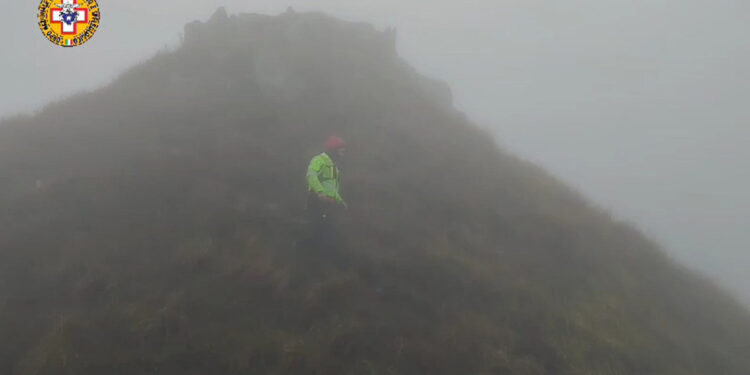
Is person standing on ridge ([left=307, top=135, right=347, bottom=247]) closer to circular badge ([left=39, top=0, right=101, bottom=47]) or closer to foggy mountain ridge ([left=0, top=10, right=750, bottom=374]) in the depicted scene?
foggy mountain ridge ([left=0, top=10, right=750, bottom=374])

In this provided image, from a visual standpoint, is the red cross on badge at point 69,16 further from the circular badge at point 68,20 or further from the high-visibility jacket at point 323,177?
the high-visibility jacket at point 323,177

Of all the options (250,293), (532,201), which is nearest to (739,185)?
(532,201)

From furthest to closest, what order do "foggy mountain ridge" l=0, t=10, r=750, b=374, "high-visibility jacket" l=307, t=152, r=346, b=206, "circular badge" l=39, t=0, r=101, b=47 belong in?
1. "circular badge" l=39, t=0, r=101, b=47
2. "high-visibility jacket" l=307, t=152, r=346, b=206
3. "foggy mountain ridge" l=0, t=10, r=750, b=374

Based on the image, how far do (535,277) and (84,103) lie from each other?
626 inches

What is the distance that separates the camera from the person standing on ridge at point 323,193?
9.34m

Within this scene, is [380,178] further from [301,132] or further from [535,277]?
[535,277]

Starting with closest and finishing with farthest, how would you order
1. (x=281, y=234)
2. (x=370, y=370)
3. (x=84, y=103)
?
(x=370, y=370) < (x=281, y=234) < (x=84, y=103)

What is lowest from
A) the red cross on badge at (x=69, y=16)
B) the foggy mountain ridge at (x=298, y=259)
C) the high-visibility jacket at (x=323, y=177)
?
the foggy mountain ridge at (x=298, y=259)

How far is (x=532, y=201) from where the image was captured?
13453 mm

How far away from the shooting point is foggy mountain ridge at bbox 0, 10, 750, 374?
6.81m

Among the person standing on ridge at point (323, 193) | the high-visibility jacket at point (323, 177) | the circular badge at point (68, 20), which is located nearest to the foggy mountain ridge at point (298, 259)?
the person standing on ridge at point (323, 193)

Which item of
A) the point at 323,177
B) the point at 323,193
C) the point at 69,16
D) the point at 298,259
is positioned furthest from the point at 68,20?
the point at 298,259

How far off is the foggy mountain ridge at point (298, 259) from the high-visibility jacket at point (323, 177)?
1222mm

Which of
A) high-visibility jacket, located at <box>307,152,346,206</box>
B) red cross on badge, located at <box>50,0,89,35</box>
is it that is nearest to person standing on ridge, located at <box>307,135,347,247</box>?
high-visibility jacket, located at <box>307,152,346,206</box>
